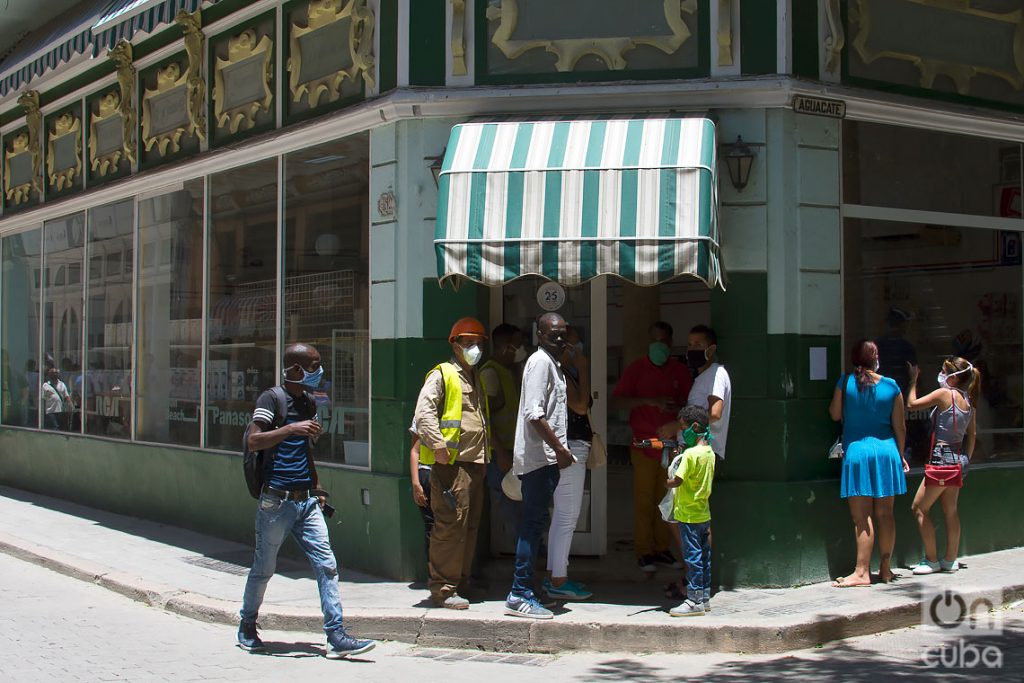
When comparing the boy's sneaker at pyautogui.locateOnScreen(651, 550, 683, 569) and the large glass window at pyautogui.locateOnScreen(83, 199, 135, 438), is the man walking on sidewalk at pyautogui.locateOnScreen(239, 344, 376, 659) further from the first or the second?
the large glass window at pyautogui.locateOnScreen(83, 199, 135, 438)

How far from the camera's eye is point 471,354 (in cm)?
820

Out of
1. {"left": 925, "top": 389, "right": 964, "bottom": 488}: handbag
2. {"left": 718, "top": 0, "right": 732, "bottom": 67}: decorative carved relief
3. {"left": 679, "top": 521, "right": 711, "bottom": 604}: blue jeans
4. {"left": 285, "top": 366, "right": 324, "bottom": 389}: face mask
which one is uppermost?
{"left": 718, "top": 0, "right": 732, "bottom": 67}: decorative carved relief

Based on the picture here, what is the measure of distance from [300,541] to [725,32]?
486 cm

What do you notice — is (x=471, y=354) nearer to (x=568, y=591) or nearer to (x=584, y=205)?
(x=584, y=205)

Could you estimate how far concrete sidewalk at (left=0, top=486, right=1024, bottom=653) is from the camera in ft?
24.3

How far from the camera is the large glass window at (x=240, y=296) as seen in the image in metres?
10.8

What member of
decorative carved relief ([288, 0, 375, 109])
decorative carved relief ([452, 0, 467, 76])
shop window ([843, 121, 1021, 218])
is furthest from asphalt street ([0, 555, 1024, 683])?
decorative carved relief ([288, 0, 375, 109])

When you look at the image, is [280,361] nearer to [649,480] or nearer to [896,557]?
[649,480]

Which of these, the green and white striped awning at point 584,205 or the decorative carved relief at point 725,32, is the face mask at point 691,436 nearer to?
the green and white striped awning at point 584,205

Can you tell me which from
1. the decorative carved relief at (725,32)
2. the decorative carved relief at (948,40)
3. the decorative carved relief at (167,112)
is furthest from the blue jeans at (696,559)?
the decorative carved relief at (167,112)

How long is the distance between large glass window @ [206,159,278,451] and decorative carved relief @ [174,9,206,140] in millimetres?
645

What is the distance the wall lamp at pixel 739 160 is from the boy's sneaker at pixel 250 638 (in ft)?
15.4

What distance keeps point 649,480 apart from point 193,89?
6.30 meters

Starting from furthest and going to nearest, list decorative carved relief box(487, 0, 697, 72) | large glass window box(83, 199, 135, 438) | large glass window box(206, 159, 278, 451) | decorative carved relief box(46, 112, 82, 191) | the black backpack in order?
decorative carved relief box(46, 112, 82, 191) → large glass window box(83, 199, 135, 438) → large glass window box(206, 159, 278, 451) → decorative carved relief box(487, 0, 697, 72) → the black backpack
